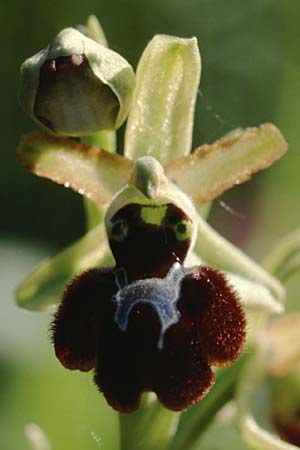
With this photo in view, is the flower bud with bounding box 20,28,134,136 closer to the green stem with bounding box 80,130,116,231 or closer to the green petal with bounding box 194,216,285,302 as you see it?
the green stem with bounding box 80,130,116,231

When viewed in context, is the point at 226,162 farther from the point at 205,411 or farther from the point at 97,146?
the point at 205,411

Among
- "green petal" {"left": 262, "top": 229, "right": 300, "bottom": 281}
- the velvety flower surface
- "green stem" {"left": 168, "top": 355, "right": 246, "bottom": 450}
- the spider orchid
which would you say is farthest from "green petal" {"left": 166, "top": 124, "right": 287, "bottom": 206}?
"green stem" {"left": 168, "top": 355, "right": 246, "bottom": 450}

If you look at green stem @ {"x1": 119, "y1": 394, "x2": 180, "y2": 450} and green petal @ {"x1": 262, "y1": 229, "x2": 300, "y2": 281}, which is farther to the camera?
green petal @ {"x1": 262, "y1": 229, "x2": 300, "y2": 281}

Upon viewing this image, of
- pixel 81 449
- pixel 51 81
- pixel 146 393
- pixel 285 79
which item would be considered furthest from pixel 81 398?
pixel 285 79

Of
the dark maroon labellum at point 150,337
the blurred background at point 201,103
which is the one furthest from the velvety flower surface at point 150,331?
the blurred background at point 201,103

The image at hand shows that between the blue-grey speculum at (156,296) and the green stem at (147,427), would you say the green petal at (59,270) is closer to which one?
the blue-grey speculum at (156,296)

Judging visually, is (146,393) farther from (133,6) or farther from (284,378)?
(133,6)

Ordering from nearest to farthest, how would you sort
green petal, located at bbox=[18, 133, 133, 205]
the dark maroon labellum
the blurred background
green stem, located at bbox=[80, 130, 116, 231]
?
the dark maroon labellum, green petal, located at bbox=[18, 133, 133, 205], green stem, located at bbox=[80, 130, 116, 231], the blurred background
